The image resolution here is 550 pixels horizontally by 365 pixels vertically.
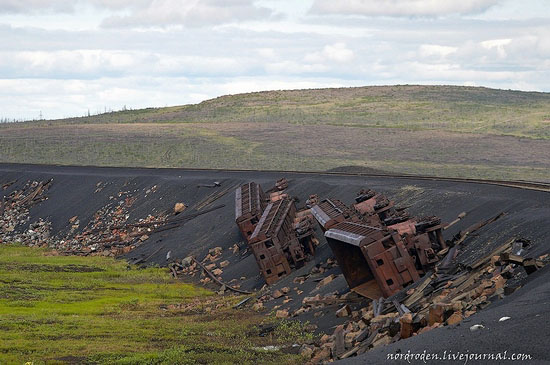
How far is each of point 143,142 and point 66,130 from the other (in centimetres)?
1845

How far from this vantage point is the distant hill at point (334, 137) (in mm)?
79250

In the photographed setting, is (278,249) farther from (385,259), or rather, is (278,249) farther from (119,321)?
(385,259)

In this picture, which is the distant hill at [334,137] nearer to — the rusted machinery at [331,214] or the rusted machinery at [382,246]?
the rusted machinery at [331,214]

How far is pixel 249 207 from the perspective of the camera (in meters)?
35.6

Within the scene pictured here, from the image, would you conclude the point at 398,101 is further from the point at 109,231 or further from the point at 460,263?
the point at 460,263

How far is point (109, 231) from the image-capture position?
46.4 meters

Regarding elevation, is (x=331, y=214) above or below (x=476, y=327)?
above

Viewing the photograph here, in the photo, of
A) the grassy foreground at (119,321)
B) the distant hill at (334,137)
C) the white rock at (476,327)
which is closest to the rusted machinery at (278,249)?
the grassy foreground at (119,321)

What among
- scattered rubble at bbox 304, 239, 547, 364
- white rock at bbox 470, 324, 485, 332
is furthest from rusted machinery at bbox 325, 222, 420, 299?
white rock at bbox 470, 324, 485, 332

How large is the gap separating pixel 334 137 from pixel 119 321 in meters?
74.4

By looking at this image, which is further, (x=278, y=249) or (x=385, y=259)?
(x=278, y=249)

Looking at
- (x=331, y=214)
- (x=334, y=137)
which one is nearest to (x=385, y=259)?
(x=331, y=214)

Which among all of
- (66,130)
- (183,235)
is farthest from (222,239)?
(66,130)

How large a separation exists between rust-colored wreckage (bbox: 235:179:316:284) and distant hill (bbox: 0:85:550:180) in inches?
1440
